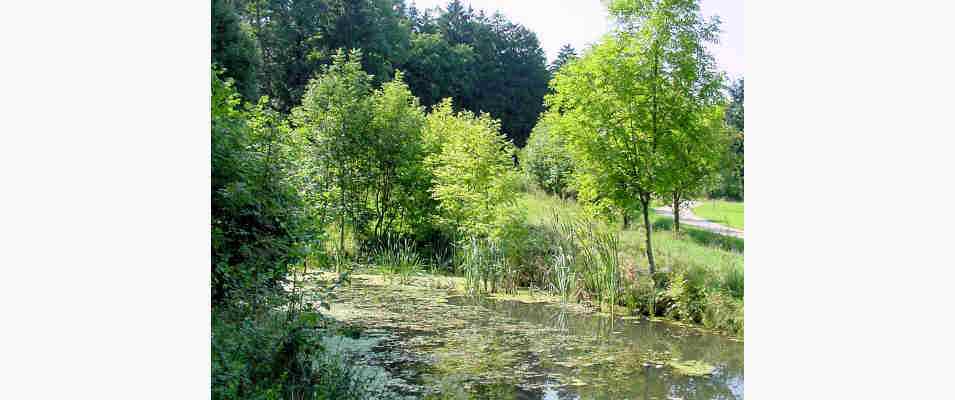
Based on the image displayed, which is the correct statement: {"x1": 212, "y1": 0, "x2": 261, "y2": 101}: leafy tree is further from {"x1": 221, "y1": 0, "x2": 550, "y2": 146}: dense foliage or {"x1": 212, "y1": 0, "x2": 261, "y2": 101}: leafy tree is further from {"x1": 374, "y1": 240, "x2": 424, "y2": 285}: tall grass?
{"x1": 374, "y1": 240, "x2": 424, "y2": 285}: tall grass

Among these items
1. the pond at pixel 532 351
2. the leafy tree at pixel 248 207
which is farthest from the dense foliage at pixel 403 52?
the leafy tree at pixel 248 207

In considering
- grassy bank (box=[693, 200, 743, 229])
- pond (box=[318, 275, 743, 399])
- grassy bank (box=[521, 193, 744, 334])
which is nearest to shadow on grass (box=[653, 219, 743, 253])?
grassy bank (box=[521, 193, 744, 334])

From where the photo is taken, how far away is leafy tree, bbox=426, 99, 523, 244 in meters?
10.5

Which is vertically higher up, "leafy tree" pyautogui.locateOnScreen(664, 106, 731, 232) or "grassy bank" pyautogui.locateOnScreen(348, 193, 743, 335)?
"leafy tree" pyautogui.locateOnScreen(664, 106, 731, 232)

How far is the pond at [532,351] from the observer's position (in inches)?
220

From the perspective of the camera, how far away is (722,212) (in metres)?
11.2

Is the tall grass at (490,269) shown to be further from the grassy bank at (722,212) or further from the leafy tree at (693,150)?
the grassy bank at (722,212)

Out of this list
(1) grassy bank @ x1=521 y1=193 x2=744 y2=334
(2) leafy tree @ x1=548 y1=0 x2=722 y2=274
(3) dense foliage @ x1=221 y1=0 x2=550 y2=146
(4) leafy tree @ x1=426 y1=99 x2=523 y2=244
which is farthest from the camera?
(3) dense foliage @ x1=221 y1=0 x2=550 y2=146

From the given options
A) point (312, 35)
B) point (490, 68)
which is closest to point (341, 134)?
point (490, 68)

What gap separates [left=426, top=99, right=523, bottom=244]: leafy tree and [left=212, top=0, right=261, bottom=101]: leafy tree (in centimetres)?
541

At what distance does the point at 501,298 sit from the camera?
9672mm
